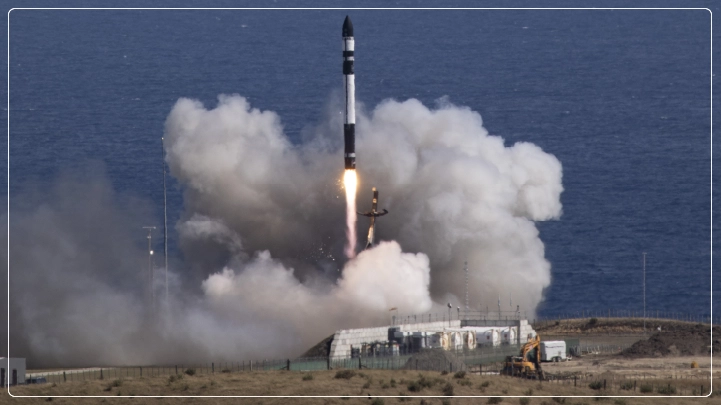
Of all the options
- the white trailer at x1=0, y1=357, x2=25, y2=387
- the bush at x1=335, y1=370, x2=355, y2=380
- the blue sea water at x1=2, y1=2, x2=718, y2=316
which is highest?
the blue sea water at x1=2, y1=2, x2=718, y2=316

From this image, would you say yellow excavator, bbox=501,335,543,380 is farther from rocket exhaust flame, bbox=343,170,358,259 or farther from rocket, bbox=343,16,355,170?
rocket, bbox=343,16,355,170

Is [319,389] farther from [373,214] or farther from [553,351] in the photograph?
[373,214]

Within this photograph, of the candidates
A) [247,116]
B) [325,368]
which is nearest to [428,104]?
[247,116]

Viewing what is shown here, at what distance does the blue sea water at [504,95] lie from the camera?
471 feet

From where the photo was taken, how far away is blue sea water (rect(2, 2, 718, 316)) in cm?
14350

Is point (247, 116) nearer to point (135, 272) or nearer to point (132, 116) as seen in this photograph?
point (135, 272)

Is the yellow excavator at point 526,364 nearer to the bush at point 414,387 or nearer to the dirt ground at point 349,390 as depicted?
the dirt ground at point 349,390

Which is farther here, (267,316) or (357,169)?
(357,169)

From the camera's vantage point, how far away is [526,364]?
75.2 meters

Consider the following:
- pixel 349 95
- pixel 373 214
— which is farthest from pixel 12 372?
pixel 373 214

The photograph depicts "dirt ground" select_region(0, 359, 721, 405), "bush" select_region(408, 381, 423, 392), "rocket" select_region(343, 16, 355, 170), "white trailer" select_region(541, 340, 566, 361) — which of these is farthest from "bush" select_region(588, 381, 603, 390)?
"rocket" select_region(343, 16, 355, 170)

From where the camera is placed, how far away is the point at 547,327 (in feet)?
332

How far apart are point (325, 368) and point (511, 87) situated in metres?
102

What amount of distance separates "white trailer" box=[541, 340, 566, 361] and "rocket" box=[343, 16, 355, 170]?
1523cm
